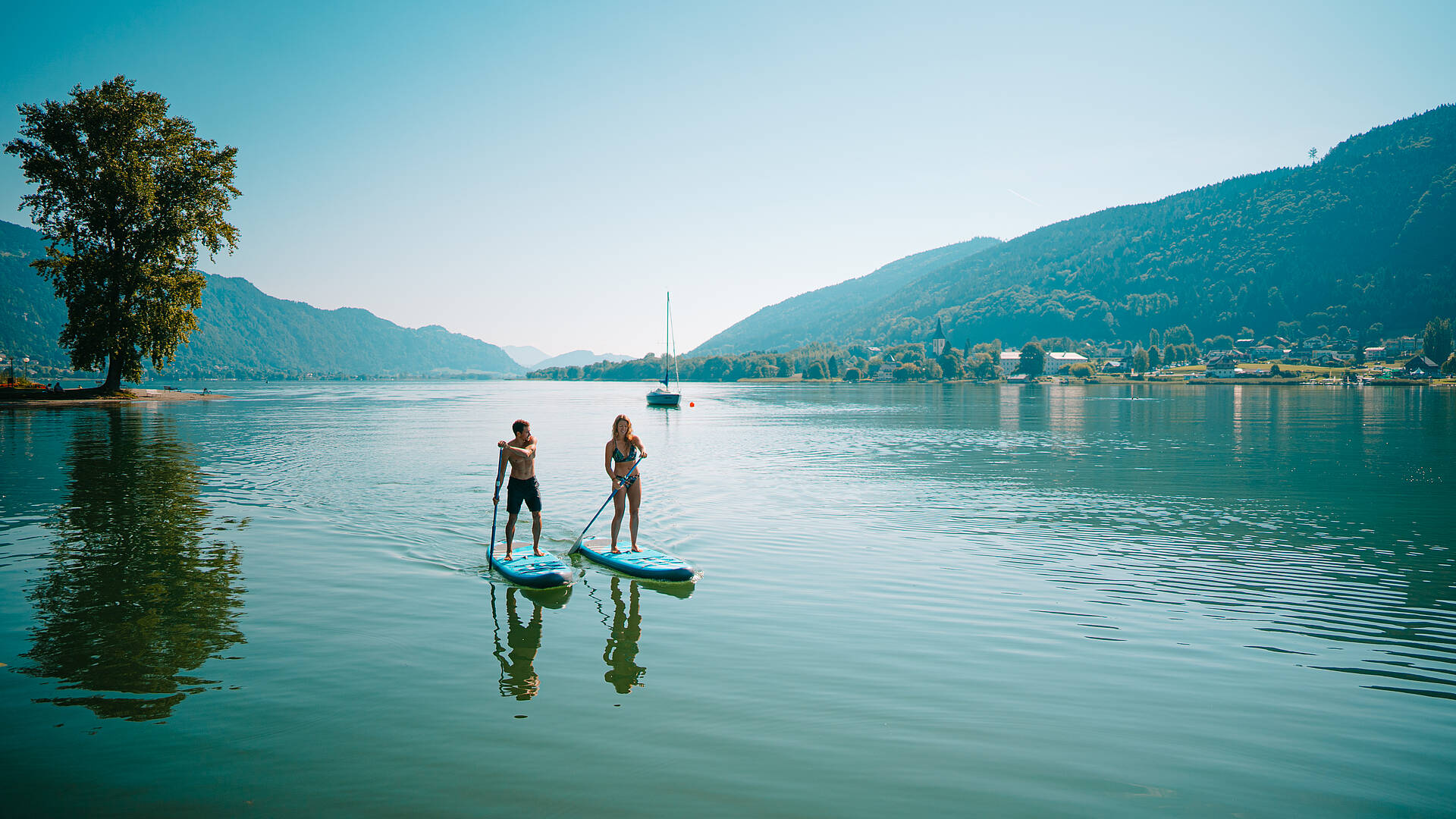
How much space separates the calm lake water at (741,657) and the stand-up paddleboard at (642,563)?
277 mm

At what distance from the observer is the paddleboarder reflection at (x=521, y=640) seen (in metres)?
9.03

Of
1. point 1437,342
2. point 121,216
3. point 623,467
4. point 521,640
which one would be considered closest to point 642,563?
point 623,467

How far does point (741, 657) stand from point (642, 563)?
478 centimetres

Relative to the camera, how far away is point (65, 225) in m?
57.5

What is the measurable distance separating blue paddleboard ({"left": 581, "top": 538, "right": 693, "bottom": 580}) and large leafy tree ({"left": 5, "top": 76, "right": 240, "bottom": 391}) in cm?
6002

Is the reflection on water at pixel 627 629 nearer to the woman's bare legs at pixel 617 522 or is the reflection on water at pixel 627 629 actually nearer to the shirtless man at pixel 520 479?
the woman's bare legs at pixel 617 522

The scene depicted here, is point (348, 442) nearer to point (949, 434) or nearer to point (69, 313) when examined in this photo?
point (69, 313)

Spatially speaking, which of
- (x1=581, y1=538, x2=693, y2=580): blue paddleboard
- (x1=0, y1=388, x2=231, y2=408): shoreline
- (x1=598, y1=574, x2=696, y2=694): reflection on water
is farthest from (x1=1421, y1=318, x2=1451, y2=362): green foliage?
(x1=0, y1=388, x2=231, y2=408): shoreline

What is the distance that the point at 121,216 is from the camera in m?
58.9

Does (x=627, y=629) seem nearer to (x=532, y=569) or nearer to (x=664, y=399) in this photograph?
(x=532, y=569)

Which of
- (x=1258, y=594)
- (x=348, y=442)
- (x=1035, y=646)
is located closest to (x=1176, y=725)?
(x=1035, y=646)

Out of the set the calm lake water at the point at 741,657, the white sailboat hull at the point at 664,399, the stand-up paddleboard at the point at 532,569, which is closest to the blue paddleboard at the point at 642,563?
the calm lake water at the point at 741,657

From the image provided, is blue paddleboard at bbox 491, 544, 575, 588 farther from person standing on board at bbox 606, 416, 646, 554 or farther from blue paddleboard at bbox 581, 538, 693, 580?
person standing on board at bbox 606, 416, 646, 554

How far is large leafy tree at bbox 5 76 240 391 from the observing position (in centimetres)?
5644
